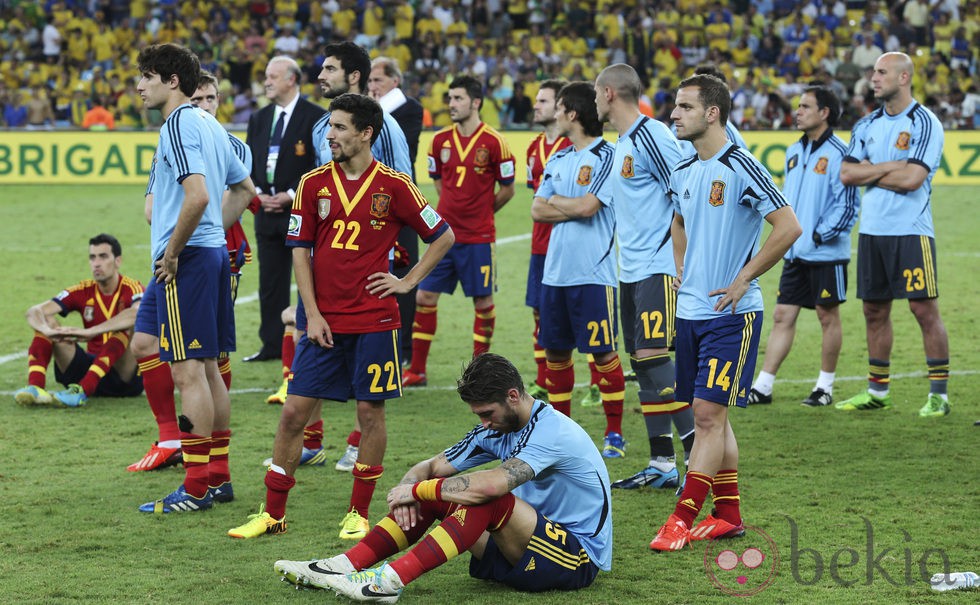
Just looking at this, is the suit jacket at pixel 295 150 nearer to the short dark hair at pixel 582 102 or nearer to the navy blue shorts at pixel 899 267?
the short dark hair at pixel 582 102

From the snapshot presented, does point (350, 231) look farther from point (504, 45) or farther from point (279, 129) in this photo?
point (504, 45)

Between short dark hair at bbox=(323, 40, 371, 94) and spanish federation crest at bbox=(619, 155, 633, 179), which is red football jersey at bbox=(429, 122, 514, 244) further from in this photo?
spanish federation crest at bbox=(619, 155, 633, 179)

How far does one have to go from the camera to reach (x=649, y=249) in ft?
22.5

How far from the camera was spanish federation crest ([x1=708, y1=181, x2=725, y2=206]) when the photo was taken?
5.64 metres

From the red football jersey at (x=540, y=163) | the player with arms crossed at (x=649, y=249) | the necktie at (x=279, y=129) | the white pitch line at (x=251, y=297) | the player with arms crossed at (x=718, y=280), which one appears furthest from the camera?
the white pitch line at (x=251, y=297)

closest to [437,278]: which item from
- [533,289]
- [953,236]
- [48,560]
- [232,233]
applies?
[533,289]


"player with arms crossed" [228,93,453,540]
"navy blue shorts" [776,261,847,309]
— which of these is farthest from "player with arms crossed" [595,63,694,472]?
"navy blue shorts" [776,261,847,309]

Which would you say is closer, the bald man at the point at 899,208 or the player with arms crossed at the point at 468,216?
the bald man at the point at 899,208

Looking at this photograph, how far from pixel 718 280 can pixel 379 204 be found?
1.54m

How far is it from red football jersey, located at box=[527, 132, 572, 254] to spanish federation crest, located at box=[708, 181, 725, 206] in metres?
2.98

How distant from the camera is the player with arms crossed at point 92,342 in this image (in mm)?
8742

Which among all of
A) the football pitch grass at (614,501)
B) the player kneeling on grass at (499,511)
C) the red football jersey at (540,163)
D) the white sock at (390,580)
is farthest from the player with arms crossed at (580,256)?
the white sock at (390,580)

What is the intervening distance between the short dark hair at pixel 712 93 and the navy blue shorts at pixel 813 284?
10.9 ft

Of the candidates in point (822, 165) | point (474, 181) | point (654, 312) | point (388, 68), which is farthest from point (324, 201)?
point (822, 165)
